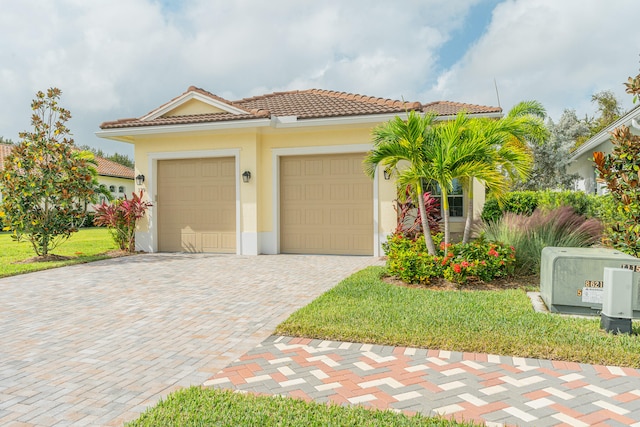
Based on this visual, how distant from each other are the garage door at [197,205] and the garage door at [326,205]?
5.30 ft

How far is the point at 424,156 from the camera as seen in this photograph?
7.17 metres

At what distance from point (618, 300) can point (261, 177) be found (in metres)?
9.15

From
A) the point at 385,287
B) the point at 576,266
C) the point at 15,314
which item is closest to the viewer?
the point at 576,266

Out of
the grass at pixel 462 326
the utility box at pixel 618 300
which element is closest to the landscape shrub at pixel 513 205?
the grass at pixel 462 326

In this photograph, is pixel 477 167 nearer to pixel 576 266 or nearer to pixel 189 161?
pixel 576 266

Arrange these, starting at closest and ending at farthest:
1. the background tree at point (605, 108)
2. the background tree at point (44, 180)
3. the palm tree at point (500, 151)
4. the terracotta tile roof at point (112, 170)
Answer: the palm tree at point (500, 151)
the background tree at point (44, 180)
the background tree at point (605, 108)
the terracotta tile roof at point (112, 170)

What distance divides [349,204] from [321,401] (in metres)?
8.66

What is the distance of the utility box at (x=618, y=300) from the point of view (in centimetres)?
409

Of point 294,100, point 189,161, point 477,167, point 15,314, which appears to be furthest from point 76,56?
point 477,167

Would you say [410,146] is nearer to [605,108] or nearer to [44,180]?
[44,180]

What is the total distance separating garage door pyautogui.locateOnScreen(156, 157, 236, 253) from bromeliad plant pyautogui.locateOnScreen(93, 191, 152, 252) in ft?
2.08

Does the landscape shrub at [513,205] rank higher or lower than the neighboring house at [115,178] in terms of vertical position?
lower

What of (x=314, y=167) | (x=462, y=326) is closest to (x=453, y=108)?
(x=314, y=167)

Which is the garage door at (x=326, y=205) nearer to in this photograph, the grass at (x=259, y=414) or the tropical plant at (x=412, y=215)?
the tropical plant at (x=412, y=215)
